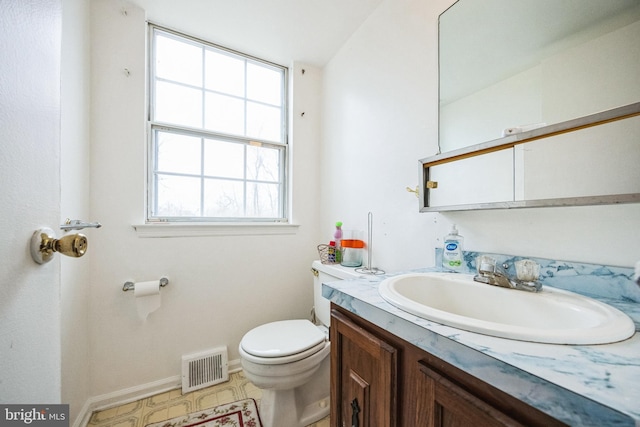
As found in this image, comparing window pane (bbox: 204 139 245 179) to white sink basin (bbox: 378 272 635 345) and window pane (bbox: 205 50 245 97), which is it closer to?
window pane (bbox: 205 50 245 97)

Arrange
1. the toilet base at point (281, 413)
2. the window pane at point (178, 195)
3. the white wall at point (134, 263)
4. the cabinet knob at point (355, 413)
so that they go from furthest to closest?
the window pane at point (178, 195)
the white wall at point (134, 263)
the toilet base at point (281, 413)
the cabinet knob at point (355, 413)

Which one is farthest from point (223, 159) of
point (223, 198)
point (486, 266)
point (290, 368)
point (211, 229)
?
point (486, 266)

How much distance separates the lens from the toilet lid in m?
1.08

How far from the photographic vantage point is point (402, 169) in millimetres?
1228

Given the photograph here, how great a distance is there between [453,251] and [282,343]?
881 millimetres

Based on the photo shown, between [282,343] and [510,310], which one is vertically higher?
[510,310]

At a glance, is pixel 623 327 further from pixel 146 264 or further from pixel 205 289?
pixel 146 264

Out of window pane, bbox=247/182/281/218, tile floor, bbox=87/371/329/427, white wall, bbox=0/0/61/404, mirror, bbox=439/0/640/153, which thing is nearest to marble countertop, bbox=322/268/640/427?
mirror, bbox=439/0/640/153

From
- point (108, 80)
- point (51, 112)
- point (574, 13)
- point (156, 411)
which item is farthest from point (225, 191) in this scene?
point (574, 13)

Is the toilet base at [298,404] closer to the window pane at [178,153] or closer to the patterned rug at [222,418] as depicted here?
the patterned rug at [222,418]

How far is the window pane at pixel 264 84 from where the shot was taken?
180 cm

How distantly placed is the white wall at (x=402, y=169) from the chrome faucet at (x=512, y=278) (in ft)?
0.32

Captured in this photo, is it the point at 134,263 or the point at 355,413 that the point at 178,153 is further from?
the point at 355,413

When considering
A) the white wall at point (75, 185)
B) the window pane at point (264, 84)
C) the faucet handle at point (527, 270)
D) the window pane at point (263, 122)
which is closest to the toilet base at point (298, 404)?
the white wall at point (75, 185)
